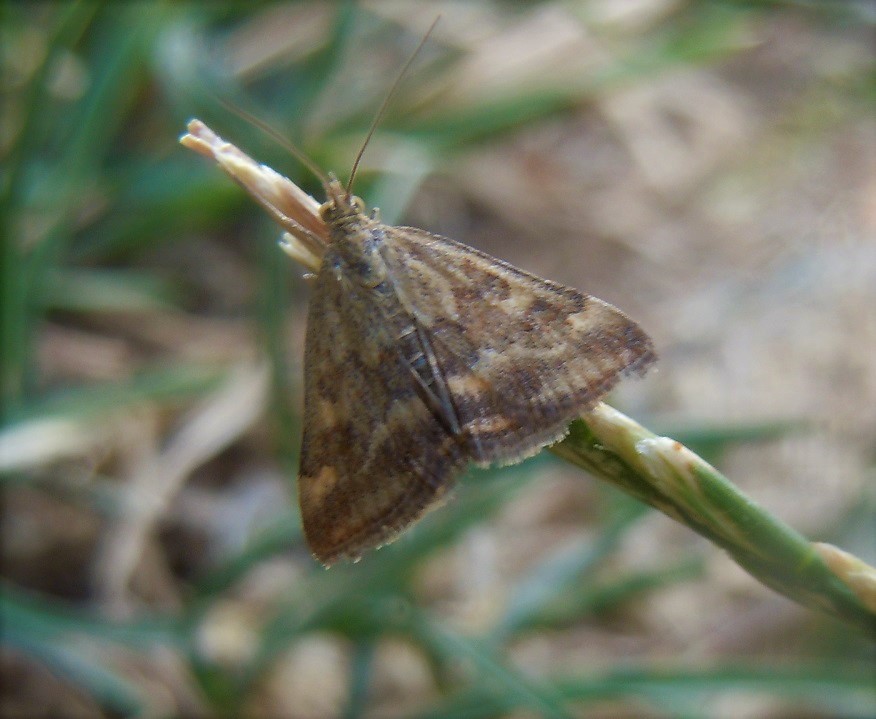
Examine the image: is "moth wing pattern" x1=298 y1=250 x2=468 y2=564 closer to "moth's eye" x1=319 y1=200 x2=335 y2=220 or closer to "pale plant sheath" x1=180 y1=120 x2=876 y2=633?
"moth's eye" x1=319 y1=200 x2=335 y2=220

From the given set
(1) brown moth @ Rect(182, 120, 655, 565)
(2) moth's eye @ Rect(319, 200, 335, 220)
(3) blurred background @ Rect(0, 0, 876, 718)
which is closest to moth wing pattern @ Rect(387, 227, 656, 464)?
(1) brown moth @ Rect(182, 120, 655, 565)

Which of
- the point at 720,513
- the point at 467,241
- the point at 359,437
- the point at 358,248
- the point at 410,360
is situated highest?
the point at 467,241

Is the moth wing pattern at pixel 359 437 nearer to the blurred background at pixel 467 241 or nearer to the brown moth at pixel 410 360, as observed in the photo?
the brown moth at pixel 410 360

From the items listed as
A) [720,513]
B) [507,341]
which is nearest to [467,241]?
[507,341]

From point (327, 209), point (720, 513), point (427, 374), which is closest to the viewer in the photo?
point (720, 513)

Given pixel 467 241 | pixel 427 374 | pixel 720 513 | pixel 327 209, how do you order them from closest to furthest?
1. pixel 720 513
2. pixel 427 374
3. pixel 327 209
4. pixel 467 241

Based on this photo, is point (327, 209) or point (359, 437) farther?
point (327, 209)

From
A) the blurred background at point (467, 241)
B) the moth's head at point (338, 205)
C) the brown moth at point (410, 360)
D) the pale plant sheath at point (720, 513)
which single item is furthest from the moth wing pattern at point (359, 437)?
the blurred background at point (467, 241)

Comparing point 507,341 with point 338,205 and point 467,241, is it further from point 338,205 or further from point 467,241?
point 467,241
